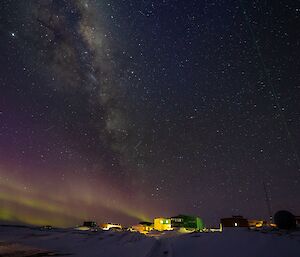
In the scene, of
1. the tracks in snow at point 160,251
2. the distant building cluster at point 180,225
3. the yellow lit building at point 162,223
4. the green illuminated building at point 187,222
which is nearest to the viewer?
the tracks in snow at point 160,251

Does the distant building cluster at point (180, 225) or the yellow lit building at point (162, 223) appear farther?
the yellow lit building at point (162, 223)

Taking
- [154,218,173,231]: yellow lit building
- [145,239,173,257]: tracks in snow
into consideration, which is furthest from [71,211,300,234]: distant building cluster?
[145,239,173,257]: tracks in snow

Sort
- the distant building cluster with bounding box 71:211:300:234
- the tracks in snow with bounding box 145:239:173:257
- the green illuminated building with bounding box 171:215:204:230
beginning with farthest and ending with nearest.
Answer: the green illuminated building with bounding box 171:215:204:230, the distant building cluster with bounding box 71:211:300:234, the tracks in snow with bounding box 145:239:173:257

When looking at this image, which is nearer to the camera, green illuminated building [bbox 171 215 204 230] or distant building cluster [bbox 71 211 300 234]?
distant building cluster [bbox 71 211 300 234]

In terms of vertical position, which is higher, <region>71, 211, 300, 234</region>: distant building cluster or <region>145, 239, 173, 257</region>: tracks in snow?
<region>71, 211, 300, 234</region>: distant building cluster

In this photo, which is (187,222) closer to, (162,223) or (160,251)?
(162,223)

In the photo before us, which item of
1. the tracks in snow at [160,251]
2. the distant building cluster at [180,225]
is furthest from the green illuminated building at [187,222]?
the tracks in snow at [160,251]

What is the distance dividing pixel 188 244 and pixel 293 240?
610cm

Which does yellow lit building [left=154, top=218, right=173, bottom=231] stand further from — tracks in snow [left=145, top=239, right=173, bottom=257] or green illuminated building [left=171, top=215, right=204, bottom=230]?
tracks in snow [left=145, top=239, right=173, bottom=257]

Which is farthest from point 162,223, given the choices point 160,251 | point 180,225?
point 160,251

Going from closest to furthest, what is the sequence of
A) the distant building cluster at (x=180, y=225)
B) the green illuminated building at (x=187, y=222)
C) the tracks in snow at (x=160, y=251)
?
1. the tracks in snow at (x=160, y=251)
2. the distant building cluster at (x=180, y=225)
3. the green illuminated building at (x=187, y=222)

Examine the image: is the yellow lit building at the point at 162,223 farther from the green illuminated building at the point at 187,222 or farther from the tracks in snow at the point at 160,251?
the tracks in snow at the point at 160,251

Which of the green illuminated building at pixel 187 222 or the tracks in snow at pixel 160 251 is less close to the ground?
the green illuminated building at pixel 187 222

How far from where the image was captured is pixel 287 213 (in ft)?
70.6
